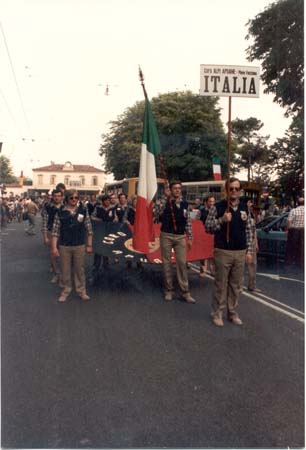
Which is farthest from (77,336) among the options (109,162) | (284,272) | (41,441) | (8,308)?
(109,162)

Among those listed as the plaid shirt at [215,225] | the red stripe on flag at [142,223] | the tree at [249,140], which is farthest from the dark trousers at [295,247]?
the tree at [249,140]

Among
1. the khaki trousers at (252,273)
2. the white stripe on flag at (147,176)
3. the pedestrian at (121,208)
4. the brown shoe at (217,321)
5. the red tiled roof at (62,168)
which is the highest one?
the red tiled roof at (62,168)

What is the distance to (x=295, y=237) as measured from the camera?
10.9 meters

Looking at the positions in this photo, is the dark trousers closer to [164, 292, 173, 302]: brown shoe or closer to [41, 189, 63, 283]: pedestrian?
[164, 292, 173, 302]: brown shoe

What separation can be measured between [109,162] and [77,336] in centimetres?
4138

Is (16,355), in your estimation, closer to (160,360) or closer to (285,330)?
(160,360)

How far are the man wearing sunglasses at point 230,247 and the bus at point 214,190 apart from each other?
69.0ft

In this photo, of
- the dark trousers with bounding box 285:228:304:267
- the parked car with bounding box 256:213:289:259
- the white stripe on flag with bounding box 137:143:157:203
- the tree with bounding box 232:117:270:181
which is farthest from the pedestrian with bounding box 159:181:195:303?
the tree with bounding box 232:117:270:181

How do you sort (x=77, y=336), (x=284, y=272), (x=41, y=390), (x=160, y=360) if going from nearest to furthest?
1. (x=41, y=390)
2. (x=160, y=360)
3. (x=77, y=336)
4. (x=284, y=272)

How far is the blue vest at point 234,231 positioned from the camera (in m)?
6.11

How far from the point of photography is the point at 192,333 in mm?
5664

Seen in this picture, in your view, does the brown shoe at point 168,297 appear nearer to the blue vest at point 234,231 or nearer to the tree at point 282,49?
the blue vest at point 234,231

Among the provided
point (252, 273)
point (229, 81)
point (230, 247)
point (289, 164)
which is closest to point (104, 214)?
point (252, 273)

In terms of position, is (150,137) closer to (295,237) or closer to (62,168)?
(295,237)
